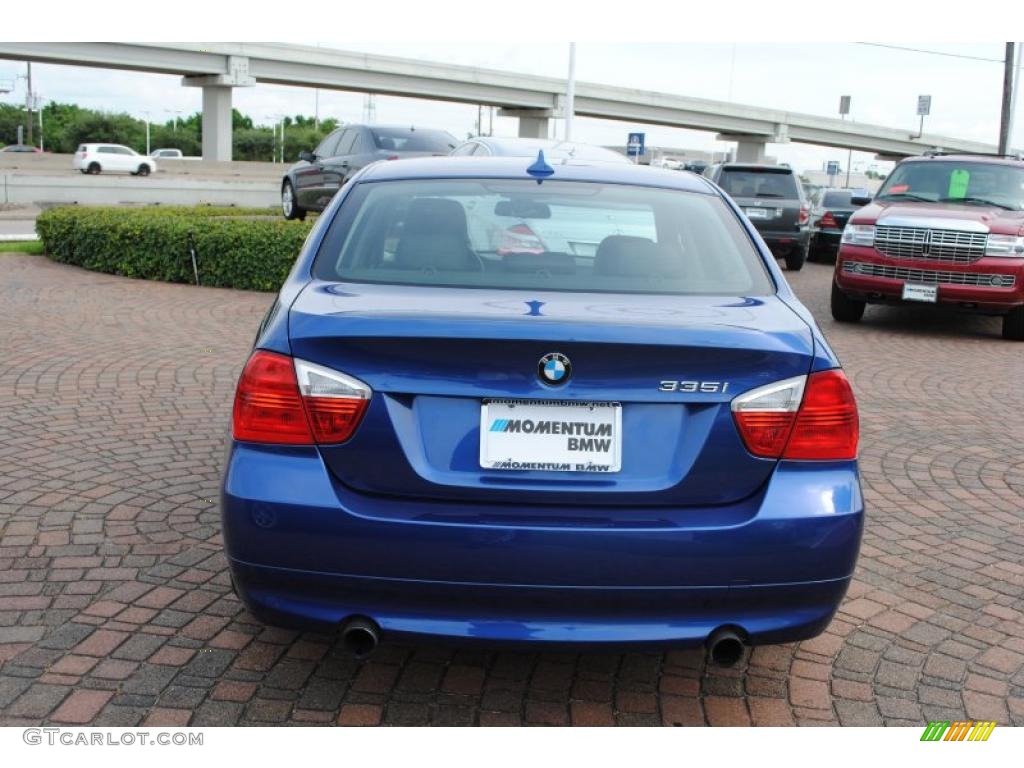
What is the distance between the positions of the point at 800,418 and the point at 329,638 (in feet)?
5.76

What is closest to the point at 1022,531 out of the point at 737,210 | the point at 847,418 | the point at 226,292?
the point at 737,210

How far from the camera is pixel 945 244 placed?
1134 centimetres

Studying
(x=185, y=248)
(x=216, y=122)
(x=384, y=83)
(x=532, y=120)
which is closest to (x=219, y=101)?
(x=216, y=122)

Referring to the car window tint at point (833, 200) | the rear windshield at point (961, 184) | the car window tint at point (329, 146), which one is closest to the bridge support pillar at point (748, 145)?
the car window tint at point (833, 200)

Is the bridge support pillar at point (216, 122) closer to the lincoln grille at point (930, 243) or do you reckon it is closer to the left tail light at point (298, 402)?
the lincoln grille at point (930, 243)

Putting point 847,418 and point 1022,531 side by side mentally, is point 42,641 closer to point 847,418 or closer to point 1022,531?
point 847,418

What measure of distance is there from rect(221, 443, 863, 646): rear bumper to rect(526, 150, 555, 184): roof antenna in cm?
154

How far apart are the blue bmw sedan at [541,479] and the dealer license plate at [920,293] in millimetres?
9038

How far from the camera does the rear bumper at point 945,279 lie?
1120 cm

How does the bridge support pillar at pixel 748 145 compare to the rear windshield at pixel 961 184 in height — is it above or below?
above

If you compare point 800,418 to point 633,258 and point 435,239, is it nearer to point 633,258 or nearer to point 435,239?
point 633,258

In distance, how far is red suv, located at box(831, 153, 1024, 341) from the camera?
→ 36.8 feet

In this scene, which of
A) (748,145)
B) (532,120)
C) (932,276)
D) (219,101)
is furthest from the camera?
(748,145)

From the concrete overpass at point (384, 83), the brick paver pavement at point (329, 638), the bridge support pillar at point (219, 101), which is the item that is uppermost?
the concrete overpass at point (384, 83)
